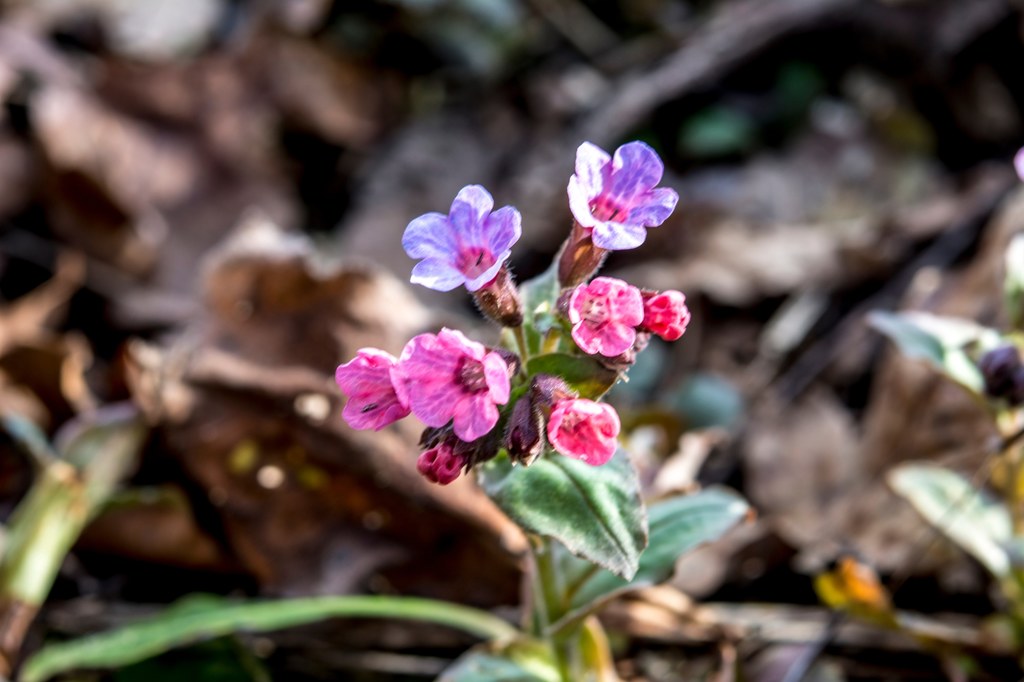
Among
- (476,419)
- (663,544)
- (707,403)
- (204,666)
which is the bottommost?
(663,544)

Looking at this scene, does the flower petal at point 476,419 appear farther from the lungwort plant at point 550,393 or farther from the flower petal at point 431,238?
the flower petal at point 431,238

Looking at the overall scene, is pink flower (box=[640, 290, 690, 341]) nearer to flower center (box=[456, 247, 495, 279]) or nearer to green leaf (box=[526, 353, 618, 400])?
green leaf (box=[526, 353, 618, 400])

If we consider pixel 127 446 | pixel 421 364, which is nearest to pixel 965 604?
pixel 421 364

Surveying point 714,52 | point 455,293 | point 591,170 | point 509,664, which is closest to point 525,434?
point 591,170

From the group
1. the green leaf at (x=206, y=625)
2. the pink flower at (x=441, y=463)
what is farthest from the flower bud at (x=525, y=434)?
the green leaf at (x=206, y=625)

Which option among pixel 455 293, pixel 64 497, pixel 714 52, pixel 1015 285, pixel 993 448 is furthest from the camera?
pixel 714 52

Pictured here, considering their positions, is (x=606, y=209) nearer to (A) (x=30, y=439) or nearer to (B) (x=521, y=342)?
(B) (x=521, y=342)

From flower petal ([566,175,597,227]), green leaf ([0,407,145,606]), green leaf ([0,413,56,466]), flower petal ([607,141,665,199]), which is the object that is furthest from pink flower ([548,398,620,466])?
green leaf ([0,413,56,466])
